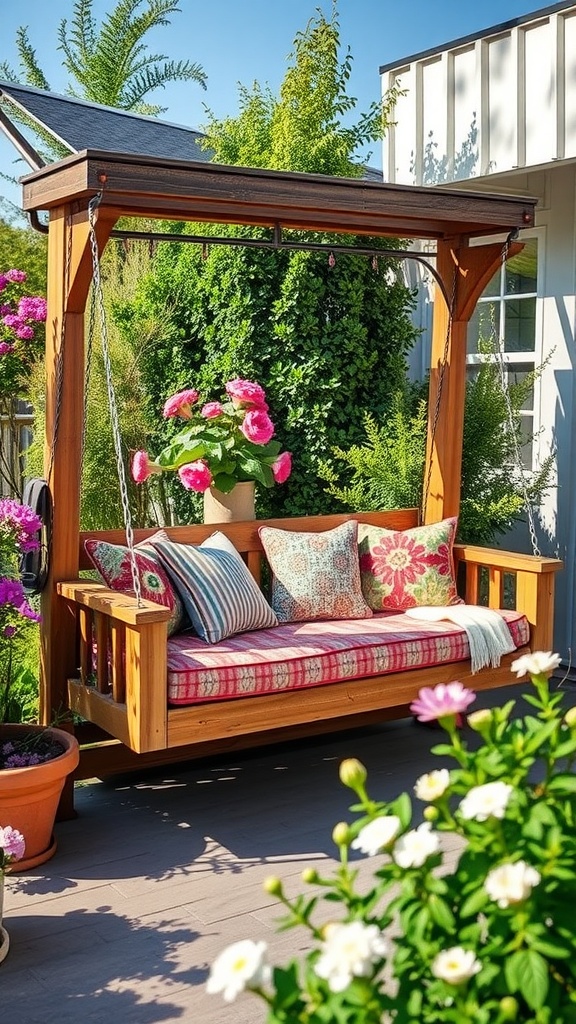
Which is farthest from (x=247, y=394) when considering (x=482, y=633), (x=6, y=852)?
(x=6, y=852)

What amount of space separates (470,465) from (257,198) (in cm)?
217

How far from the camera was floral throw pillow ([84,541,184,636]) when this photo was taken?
3918mm

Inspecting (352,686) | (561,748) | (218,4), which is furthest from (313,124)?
(218,4)

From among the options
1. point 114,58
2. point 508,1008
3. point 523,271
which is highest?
point 114,58

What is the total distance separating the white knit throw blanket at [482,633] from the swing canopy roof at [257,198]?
1555 millimetres

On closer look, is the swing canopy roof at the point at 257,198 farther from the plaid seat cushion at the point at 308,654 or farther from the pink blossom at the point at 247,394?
the plaid seat cushion at the point at 308,654

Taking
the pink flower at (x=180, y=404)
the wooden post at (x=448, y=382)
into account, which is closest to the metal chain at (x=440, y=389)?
the wooden post at (x=448, y=382)

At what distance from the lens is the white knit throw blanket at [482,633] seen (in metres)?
4.26

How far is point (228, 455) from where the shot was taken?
4773 mm

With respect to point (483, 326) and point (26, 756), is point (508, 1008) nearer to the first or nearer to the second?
point (26, 756)

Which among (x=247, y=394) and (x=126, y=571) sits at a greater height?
(x=247, y=394)

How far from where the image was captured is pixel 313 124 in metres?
5.85

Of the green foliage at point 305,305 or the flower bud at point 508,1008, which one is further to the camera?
the green foliage at point 305,305

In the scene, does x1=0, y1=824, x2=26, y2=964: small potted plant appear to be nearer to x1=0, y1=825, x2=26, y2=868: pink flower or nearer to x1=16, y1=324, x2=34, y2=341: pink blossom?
x1=0, y1=825, x2=26, y2=868: pink flower
